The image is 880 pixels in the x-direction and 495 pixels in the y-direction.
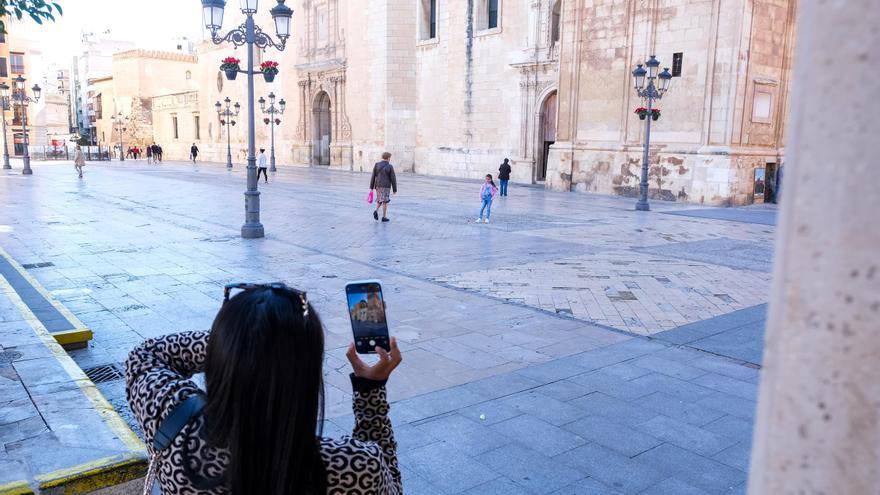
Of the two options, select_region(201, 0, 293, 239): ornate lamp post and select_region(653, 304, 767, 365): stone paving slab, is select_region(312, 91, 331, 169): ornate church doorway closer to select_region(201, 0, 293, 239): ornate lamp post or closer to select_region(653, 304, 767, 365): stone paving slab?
select_region(201, 0, 293, 239): ornate lamp post

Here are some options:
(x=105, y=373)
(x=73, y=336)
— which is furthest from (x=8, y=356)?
(x=73, y=336)

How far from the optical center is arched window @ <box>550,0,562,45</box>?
27.0 metres

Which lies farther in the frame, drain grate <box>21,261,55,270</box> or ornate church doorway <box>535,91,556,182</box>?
ornate church doorway <box>535,91,556,182</box>

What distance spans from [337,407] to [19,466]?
6.82 feet

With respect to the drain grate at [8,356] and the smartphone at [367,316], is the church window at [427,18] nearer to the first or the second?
the drain grate at [8,356]

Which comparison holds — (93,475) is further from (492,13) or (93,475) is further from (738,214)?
(492,13)

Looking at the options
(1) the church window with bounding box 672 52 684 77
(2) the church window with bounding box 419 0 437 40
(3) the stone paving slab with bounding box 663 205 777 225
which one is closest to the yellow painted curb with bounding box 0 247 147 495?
(3) the stone paving slab with bounding box 663 205 777 225

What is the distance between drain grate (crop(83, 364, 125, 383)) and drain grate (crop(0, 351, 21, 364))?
2.26 ft

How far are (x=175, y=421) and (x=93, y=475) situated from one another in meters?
1.65

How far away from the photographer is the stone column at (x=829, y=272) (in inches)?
32.0

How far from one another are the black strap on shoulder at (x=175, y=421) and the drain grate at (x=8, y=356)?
136 inches

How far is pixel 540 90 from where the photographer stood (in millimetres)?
27578

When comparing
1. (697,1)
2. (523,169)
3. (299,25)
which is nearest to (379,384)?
(697,1)

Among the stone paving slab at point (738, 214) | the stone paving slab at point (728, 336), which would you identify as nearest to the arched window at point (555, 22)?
the stone paving slab at point (738, 214)
